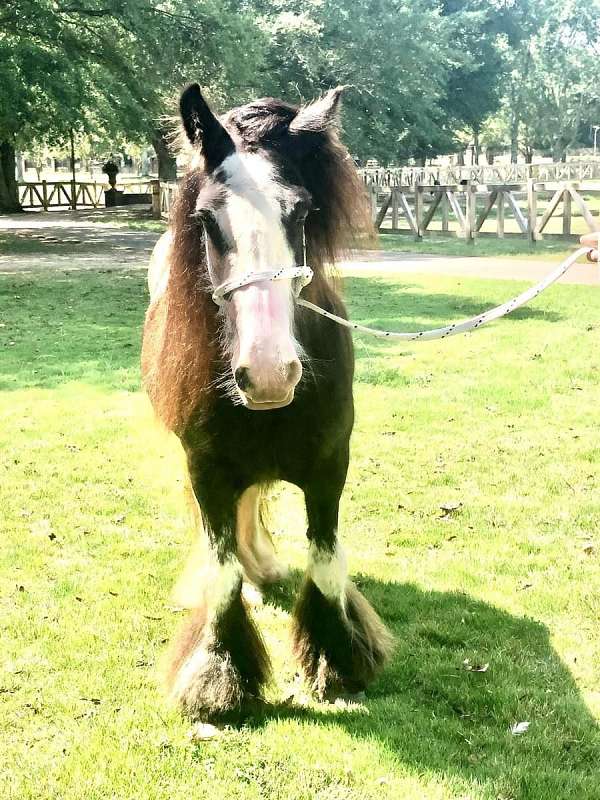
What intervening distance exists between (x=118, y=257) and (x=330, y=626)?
17.0 metres

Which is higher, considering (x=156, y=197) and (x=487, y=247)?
(x=156, y=197)

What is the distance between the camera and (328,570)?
3387 mm

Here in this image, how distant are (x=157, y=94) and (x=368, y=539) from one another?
1751cm

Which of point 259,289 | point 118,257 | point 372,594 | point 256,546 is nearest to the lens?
point 259,289

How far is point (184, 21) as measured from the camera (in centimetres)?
1967

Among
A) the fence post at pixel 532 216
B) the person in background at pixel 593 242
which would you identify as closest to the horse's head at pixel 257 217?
the person in background at pixel 593 242

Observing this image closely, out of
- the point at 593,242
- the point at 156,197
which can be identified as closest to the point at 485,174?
the point at 156,197

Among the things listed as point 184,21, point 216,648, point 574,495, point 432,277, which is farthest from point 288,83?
point 216,648

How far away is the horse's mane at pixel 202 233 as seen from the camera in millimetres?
2752

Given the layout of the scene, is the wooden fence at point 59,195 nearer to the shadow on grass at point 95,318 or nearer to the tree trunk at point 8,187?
the tree trunk at point 8,187

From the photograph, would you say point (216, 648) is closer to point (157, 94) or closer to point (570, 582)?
point (570, 582)

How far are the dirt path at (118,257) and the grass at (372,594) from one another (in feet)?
12.1

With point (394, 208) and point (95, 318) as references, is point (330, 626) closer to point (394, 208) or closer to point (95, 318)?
point (95, 318)

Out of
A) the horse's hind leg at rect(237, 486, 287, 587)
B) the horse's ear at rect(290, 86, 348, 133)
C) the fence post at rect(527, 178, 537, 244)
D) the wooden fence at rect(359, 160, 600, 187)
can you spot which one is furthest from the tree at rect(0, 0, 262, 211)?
the horse's ear at rect(290, 86, 348, 133)
